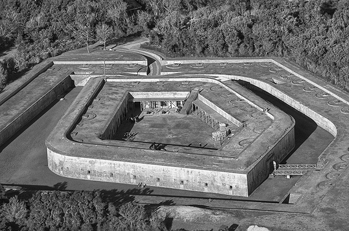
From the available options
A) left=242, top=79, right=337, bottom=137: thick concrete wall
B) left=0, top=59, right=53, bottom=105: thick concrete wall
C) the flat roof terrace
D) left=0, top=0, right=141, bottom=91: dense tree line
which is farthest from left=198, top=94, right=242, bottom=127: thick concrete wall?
left=0, top=0, right=141, bottom=91: dense tree line

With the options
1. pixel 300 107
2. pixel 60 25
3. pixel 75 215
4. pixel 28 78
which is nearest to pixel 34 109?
pixel 28 78

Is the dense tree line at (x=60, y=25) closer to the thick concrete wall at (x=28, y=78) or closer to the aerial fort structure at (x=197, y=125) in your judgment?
the thick concrete wall at (x=28, y=78)

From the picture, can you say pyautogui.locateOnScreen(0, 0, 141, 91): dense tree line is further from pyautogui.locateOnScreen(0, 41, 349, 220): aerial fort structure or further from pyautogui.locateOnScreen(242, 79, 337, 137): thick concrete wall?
pyautogui.locateOnScreen(242, 79, 337, 137): thick concrete wall

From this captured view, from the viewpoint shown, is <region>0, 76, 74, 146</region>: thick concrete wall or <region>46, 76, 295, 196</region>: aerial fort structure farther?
<region>0, 76, 74, 146</region>: thick concrete wall

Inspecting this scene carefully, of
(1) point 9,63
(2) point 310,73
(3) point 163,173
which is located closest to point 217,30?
(2) point 310,73

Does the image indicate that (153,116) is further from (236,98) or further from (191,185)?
(191,185)
